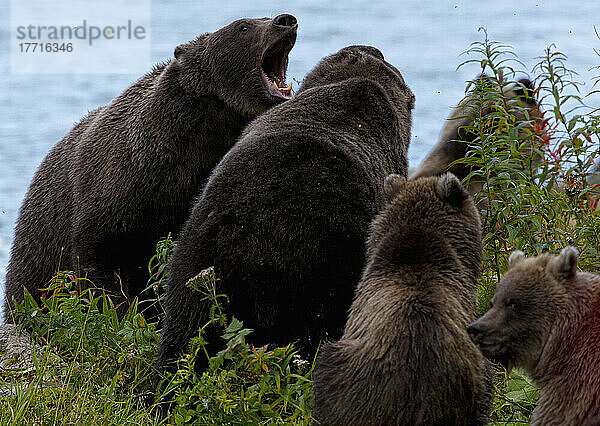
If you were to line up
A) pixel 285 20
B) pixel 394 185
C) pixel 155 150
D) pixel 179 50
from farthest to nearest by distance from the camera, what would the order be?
1. pixel 179 50
2. pixel 285 20
3. pixel 155 150
4. pixel 394 185

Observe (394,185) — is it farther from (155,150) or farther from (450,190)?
(155,150)

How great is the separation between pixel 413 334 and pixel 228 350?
856 millimetres

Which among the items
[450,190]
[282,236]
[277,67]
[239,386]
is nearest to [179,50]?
[277,67]

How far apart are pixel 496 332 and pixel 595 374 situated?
463 millimetres

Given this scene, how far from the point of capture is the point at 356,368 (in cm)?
433

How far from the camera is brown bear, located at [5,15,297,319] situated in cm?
682

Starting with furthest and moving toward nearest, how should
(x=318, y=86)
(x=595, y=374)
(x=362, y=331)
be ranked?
1. (x=318, y=86)
2. (x=362, y=331)
3. (x=595, y=374)

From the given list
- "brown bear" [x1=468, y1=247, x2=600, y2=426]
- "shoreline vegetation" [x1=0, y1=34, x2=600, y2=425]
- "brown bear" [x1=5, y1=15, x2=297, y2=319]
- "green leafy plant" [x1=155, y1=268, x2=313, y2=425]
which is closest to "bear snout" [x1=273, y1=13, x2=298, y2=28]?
"brown bear" [x1=5, y1=15, x2=297, y2=319]

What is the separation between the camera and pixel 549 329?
4430 mm

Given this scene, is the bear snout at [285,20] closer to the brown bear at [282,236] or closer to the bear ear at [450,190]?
the brown bear at [282,236]

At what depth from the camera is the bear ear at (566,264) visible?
4.41m

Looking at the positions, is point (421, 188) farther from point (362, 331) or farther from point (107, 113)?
point (107, 113)

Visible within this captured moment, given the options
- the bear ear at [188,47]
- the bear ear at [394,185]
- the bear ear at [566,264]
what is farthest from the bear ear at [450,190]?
the bear ear at [188,47]

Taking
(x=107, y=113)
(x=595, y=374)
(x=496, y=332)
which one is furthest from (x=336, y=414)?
(x=107, y=113)
